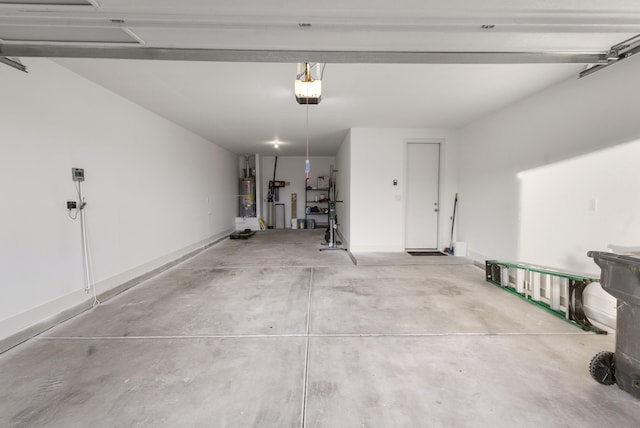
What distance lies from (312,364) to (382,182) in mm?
4277

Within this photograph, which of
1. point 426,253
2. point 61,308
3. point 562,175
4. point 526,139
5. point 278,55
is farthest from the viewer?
point 426,253

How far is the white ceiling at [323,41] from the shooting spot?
1510mm

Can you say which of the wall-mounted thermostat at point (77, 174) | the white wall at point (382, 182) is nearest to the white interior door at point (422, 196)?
the white wall at point (382, 182)

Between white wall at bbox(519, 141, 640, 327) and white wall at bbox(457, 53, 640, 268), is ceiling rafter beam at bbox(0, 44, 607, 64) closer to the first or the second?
white wall at bbox(457, 53, 640, 268)

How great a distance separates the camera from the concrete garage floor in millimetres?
1596

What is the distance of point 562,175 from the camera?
3.16 m

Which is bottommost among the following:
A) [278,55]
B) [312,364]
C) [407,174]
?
[312,364]

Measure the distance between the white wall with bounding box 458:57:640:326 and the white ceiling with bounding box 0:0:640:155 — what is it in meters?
0.36

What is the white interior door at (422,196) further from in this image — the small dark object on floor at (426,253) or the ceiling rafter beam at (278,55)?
the ceiling rafter beam at (278,55)

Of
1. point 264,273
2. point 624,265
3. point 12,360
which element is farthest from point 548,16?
point 12,360

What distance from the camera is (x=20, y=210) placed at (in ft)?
8.04

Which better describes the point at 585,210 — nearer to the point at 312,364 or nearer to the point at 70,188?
the point at 312,364

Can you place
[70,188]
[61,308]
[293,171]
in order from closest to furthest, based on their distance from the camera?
1. [61,308]
2. [70,188]
3. [293,171]

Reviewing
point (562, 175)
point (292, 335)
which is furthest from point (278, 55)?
point (562, 175)
